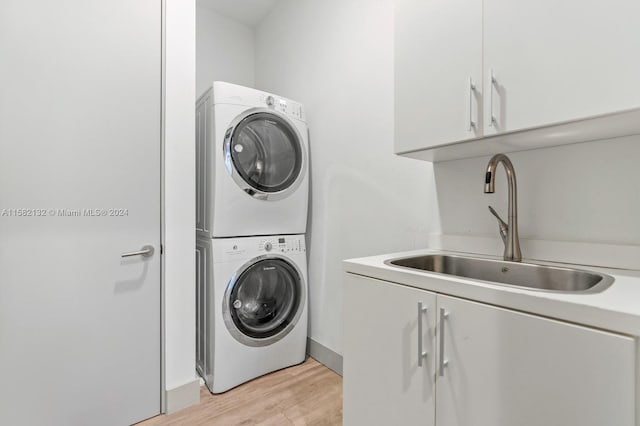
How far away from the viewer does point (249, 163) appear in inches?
79.4

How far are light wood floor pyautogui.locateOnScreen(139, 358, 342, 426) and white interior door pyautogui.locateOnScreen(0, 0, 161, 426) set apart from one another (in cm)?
27

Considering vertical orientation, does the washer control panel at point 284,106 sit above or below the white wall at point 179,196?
above

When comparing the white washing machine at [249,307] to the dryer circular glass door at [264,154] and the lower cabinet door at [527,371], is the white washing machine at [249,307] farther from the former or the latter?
the lower cabinet door at [527,371]

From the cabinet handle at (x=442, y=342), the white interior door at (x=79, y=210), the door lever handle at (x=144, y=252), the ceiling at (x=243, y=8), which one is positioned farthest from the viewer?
the ceiling at (x=243, y=8)

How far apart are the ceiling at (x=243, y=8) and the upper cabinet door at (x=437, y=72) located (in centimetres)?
179

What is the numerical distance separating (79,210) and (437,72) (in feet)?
5.66

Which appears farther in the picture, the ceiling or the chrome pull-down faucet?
the ceiling

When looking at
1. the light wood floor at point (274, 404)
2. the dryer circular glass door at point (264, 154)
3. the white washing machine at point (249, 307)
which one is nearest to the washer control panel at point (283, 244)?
the white washing machine at point (249, 307)

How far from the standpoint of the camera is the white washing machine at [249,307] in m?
1.83

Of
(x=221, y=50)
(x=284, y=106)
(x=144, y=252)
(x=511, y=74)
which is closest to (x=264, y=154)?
(x=284, y=106)

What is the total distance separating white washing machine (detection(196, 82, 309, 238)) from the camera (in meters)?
1.86

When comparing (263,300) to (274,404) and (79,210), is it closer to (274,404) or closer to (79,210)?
(274,404)

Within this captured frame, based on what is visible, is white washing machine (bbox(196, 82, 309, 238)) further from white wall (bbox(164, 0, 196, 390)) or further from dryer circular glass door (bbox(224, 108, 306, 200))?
white wall (bbox(164, 0, 196, 390))

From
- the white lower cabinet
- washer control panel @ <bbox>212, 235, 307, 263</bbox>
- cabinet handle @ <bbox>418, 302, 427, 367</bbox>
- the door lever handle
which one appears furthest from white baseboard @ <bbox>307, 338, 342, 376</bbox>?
the door lever handle
